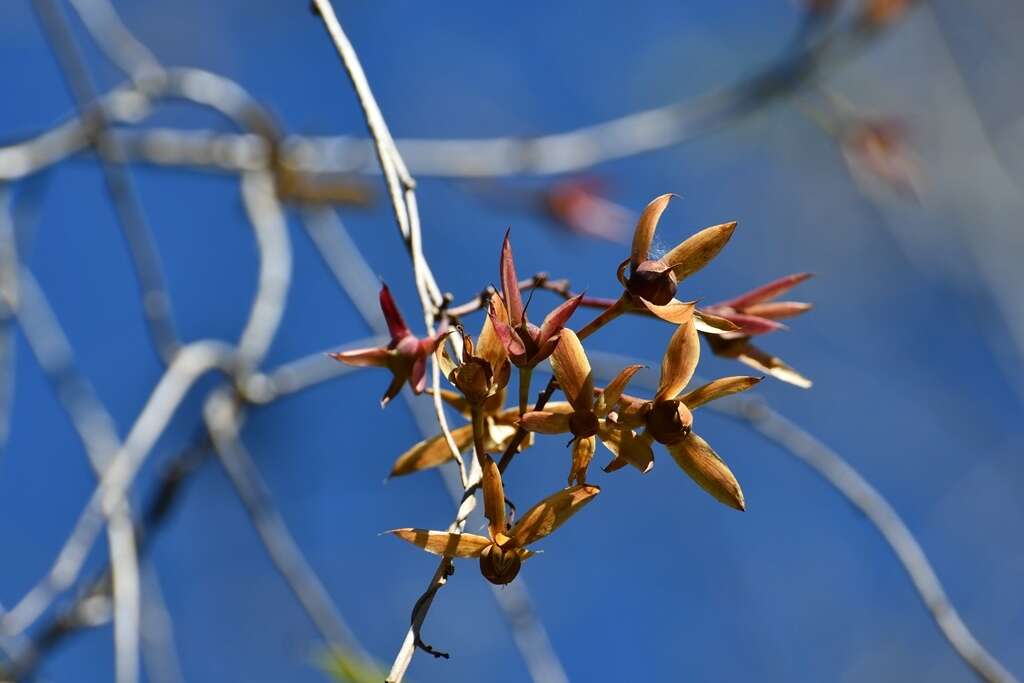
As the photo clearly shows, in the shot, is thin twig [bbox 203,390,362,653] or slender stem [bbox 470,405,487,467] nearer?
slender stem [bbox 470,405,487,467]

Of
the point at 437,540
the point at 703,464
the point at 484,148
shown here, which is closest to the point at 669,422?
the point at 703,464

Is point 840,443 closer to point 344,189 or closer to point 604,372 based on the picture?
point 344,189

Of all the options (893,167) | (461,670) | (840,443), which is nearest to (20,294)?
(893,167)

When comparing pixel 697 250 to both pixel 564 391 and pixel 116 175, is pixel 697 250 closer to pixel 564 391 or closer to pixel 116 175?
pixel 564 391

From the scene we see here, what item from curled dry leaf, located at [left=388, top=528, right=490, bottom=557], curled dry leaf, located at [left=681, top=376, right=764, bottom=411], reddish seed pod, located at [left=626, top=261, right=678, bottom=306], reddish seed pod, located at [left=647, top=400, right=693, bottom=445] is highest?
reddish seed pod, located at [left=626, top=261, right=678, bottom=306]

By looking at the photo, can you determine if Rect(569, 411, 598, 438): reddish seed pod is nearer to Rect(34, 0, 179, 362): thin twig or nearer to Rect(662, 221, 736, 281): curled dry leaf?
Rect(662, 221, 736, 281): curled dry leaf

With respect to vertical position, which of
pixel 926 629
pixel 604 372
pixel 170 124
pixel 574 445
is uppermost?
pixel 170 124

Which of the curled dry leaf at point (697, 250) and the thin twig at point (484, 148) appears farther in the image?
the thin twig at point (484, 148)

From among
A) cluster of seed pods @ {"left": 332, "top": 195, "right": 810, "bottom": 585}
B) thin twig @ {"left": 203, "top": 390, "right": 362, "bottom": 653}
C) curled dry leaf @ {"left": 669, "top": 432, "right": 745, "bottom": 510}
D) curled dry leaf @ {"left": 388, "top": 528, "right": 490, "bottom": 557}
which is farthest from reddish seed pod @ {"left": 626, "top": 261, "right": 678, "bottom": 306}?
thin twig @ {"left": 203, "top": 390, "right": 362, "bottom": 653}

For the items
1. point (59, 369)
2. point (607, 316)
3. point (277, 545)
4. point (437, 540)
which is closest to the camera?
point (437, 540)

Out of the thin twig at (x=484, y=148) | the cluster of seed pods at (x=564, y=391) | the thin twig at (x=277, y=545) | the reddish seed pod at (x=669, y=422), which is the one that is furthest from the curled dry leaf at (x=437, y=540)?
the thin twig at (x=484, y=148)

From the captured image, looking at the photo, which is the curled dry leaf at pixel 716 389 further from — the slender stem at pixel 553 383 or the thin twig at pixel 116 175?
the thin twig at pixel 116 175
